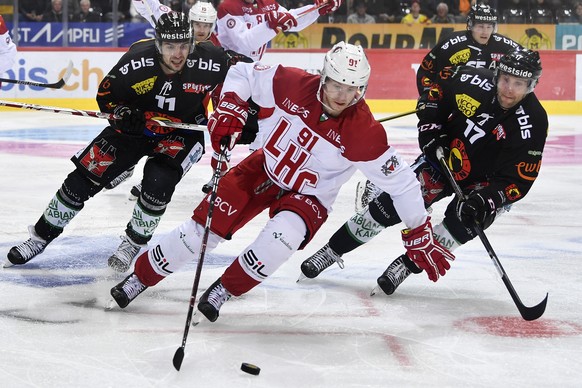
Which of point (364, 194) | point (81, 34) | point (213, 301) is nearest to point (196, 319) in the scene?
point (213, 301)

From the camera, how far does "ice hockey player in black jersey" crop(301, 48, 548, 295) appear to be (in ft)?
12.2

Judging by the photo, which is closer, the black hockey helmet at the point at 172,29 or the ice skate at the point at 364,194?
the black hockey helmet at the point at 172,29

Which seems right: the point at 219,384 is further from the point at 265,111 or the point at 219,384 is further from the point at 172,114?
the point at 172,114

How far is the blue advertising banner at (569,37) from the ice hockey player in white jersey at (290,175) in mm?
7334

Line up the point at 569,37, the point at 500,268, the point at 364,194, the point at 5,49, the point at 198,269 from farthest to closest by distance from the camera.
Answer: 1. the point at 569,37
2. the point at 5,49
3. the point at 364,194
4. the point at 500,268
5. the point at 198,269

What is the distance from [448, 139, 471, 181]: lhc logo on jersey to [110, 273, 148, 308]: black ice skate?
4.35 feet

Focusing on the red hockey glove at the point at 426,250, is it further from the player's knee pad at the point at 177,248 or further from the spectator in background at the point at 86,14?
the spectator in background at the point at 86,14

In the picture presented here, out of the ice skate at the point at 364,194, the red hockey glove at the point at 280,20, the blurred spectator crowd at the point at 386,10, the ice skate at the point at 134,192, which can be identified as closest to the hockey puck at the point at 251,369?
the ice skate at the point at 364,194

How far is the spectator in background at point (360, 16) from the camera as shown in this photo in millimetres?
10320

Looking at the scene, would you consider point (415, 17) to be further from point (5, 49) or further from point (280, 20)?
point (5, 49)

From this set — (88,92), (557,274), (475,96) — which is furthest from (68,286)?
(88,92)

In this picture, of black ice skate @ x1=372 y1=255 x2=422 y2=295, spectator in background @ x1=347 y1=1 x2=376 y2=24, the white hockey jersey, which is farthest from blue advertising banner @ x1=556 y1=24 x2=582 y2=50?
black ice skate @ x1=372 y1=255 x2=422 y2=295

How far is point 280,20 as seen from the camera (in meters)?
7.02

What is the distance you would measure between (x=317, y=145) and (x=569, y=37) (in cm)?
757
